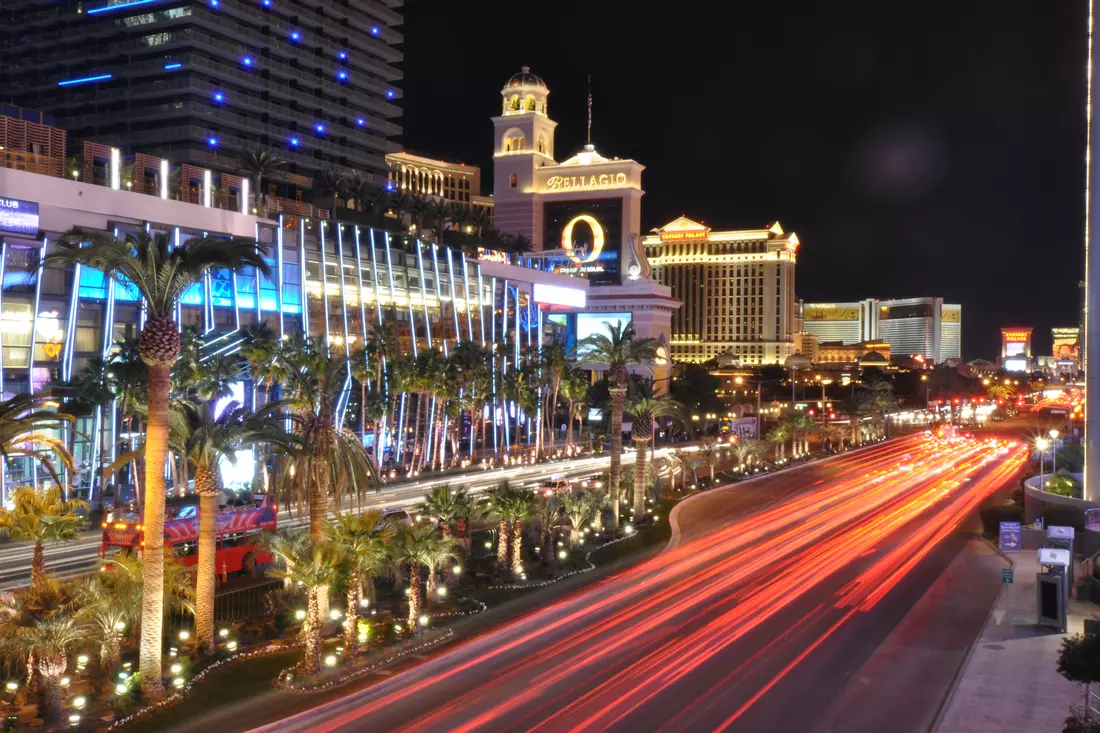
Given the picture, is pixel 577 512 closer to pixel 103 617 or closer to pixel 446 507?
pixel 446 507

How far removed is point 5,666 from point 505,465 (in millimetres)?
48862

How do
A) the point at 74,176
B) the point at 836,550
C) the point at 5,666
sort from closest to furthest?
1. the point at 5,666
2. the point at 836,550
3. the point at 74,176

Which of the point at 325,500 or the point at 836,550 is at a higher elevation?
the point at 325,500

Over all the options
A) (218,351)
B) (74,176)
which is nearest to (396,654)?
(218,351)

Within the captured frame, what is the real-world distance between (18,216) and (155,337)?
3280cm

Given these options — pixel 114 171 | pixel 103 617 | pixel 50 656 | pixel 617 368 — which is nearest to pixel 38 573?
pixel 103 617

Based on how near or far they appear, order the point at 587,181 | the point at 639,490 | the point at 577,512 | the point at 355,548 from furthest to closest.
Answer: the point at 587,181 → the point at 639,490 → the point at 577,512 → the point at 355,548

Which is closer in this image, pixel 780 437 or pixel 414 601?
pixel 414 601

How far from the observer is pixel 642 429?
49.7 m

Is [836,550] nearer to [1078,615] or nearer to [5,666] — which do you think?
[1078,615]

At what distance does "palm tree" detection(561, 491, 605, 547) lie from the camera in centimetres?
3809

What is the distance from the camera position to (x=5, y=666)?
20781 mm

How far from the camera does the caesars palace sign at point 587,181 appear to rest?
13800cm

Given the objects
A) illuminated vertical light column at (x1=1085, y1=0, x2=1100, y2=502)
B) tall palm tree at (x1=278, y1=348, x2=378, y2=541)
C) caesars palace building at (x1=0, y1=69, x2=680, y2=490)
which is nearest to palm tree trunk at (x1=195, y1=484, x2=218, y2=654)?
tall palm tree at (x1=278, y1=348, x2=378, y2=541)
